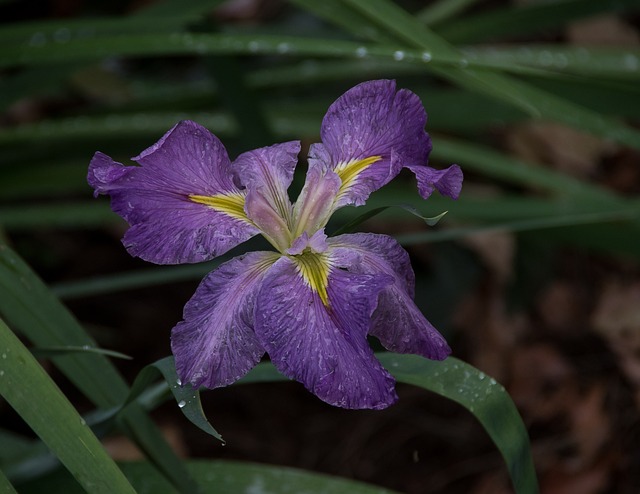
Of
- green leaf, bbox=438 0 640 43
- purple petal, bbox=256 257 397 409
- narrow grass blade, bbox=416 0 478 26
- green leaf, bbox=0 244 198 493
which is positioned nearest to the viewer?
purple petal, bbox=256 257 397 409

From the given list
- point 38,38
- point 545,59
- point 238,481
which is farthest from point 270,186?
point 545,59

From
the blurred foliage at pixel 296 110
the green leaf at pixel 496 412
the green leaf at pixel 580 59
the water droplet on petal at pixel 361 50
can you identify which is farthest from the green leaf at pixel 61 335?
the green leaf at pixel 580 59

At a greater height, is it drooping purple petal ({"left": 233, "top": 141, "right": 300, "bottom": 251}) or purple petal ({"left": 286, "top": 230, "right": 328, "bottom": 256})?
drooping purple petal ({"left": 233, "top": 141, "right": 300, "bottom": 251})

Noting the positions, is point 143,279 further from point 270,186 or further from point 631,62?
point 631,62

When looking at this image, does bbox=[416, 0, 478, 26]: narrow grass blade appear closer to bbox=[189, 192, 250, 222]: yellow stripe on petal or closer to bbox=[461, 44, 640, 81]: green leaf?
bbox=[461, 44, 640, 81]: green leaf

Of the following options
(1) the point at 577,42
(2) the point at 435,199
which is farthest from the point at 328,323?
(1) the point at 577,42

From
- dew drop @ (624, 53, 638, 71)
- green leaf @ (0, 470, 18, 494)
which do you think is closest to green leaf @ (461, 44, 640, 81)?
dew drop @ (624, 53, 638, 71)
